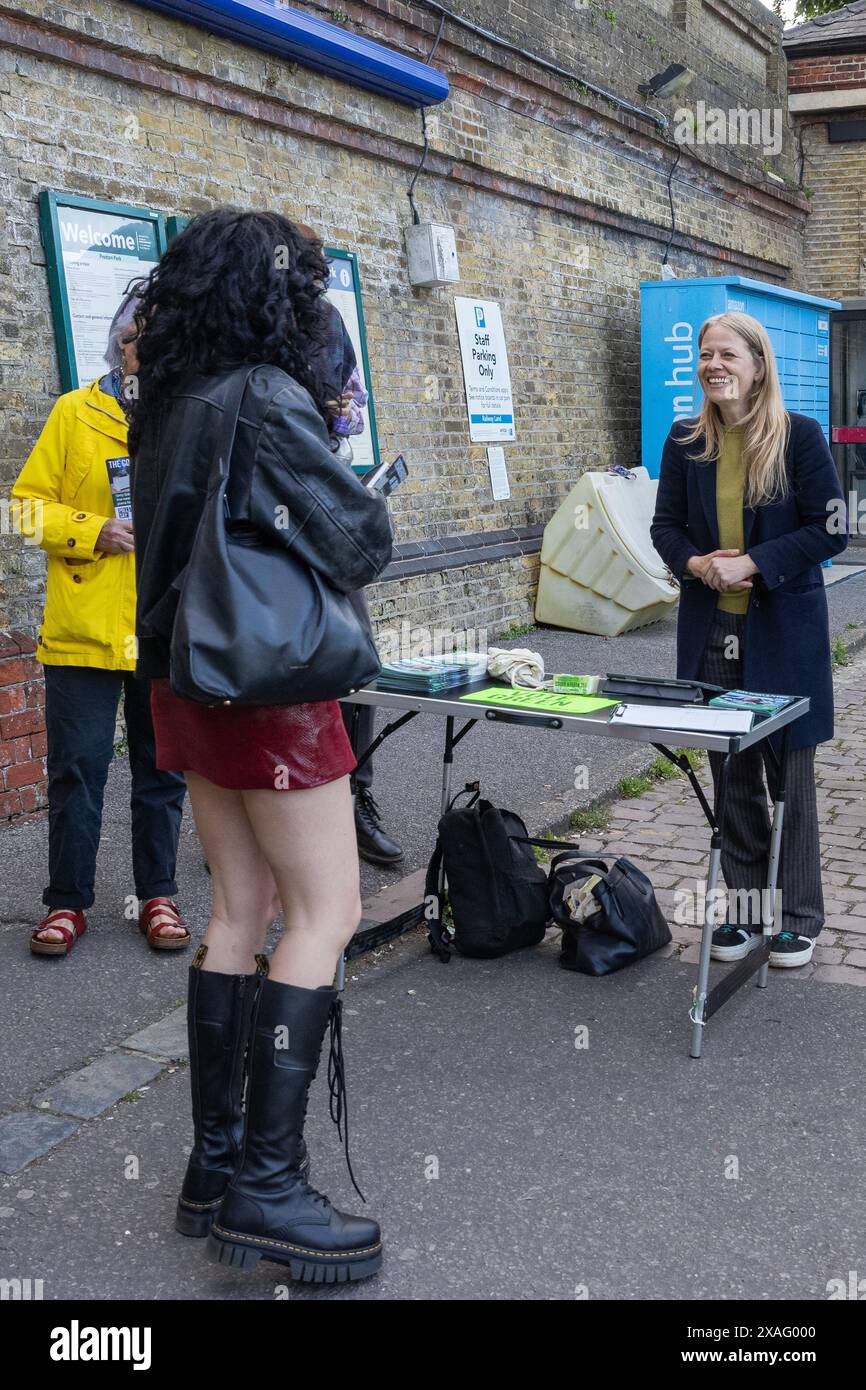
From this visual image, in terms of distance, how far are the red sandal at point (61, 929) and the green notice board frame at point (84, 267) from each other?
113 inches

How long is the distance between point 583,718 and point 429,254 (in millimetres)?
6333

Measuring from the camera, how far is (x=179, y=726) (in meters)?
2.79

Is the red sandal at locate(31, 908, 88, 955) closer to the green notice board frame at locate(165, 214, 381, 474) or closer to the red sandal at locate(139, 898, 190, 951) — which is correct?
the red sandal at locate(139, 898, 190, 951)

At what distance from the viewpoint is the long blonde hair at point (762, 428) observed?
429cm

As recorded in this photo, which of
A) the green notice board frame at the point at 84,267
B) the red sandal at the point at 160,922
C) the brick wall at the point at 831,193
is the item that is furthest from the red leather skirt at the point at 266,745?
the brick wall at the point at 831,193

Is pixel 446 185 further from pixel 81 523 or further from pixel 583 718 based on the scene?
pixel 583 718

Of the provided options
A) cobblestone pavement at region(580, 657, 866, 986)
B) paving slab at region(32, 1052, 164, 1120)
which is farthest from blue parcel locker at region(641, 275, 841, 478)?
paving slab at region(32, 1052, 164, 1120)

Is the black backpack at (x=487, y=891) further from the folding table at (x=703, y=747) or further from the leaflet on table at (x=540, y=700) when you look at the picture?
the leaflet on table at (x=540, y=700)

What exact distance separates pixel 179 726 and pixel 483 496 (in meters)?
7.84

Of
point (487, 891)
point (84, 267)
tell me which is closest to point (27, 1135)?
point (487, 891)

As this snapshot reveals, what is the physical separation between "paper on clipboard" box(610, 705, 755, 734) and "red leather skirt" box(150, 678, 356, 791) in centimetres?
123

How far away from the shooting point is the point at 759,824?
4527mm

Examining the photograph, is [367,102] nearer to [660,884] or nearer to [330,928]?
[660,884]

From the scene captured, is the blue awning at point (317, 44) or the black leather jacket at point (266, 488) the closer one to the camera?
the black leather jacket at point (266, 488)
